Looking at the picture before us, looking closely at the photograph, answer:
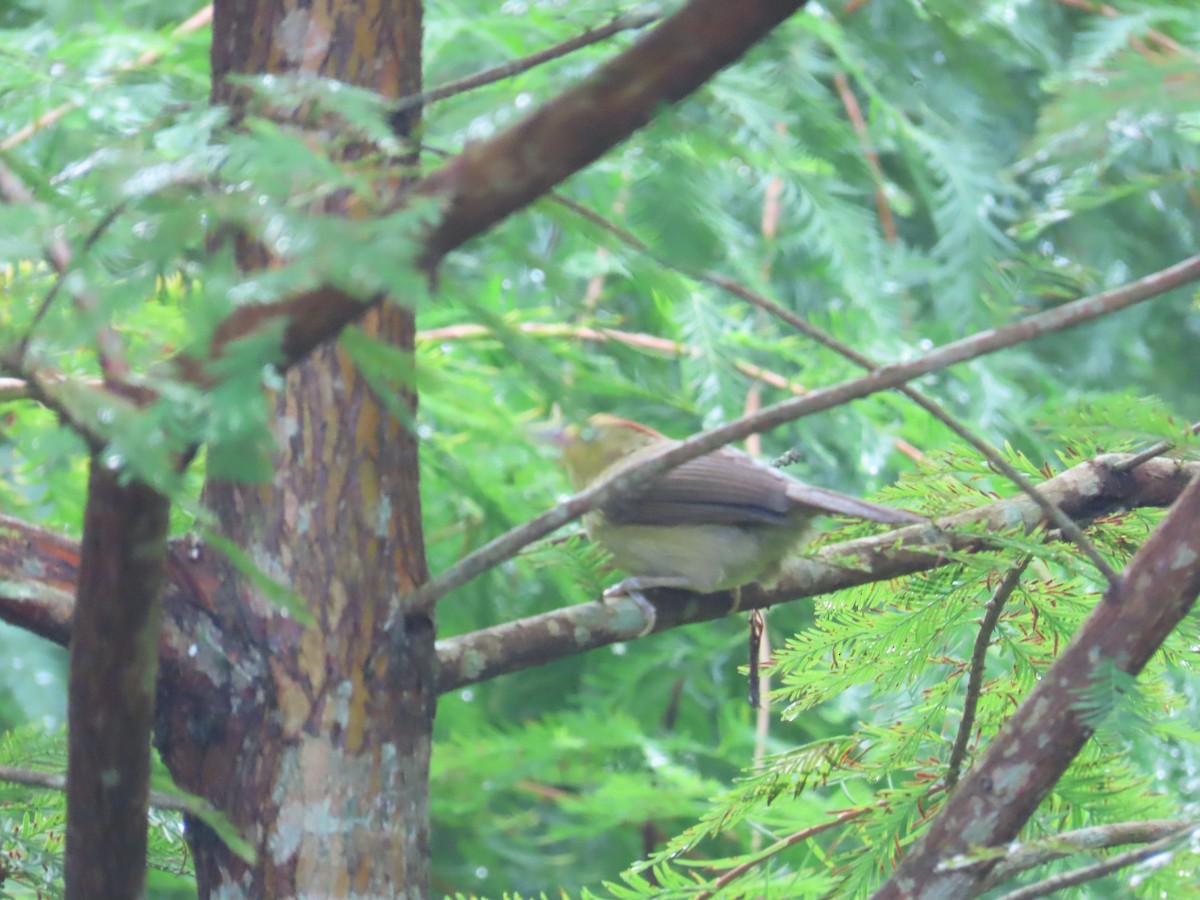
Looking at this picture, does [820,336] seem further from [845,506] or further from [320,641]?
[845,506]

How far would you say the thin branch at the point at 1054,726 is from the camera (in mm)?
1291

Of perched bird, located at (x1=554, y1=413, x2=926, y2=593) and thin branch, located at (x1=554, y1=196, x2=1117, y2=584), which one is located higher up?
thin branch, located at (x1=554, y1=196, x2=1117, y2=584)

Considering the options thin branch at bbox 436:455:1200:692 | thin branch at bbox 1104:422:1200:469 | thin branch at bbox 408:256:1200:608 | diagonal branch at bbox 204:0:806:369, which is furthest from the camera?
thin branch at bbox 436:455:1200:692

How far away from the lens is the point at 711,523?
286 centimetres

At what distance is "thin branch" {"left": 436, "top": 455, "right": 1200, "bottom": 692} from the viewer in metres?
1.75

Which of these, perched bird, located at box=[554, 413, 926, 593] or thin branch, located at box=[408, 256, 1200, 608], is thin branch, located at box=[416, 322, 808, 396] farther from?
thin branch, located at box=[408, 256, 1200, 608]

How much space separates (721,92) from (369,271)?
1.72 meters

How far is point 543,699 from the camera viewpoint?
4.78m

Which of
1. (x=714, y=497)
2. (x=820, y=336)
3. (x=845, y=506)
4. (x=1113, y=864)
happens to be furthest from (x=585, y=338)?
(x=1113, y=864)

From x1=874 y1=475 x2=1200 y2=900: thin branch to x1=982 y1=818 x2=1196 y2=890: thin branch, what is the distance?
0.8 inches

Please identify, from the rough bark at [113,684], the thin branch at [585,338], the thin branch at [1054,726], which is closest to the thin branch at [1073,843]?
the thin branch at [1054,726]

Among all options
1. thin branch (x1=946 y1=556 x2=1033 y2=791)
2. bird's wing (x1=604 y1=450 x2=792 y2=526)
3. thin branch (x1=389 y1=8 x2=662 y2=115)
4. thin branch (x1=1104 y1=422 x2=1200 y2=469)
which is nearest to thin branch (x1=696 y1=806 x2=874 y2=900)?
thin branch (x1=946 y1=556 x2=1033 y2=791)

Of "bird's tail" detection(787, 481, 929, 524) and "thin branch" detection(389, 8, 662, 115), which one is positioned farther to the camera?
"bird's tail" detection(787, 481, 929, 524)

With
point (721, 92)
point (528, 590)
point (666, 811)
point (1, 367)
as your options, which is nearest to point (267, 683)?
point (1, 367)
